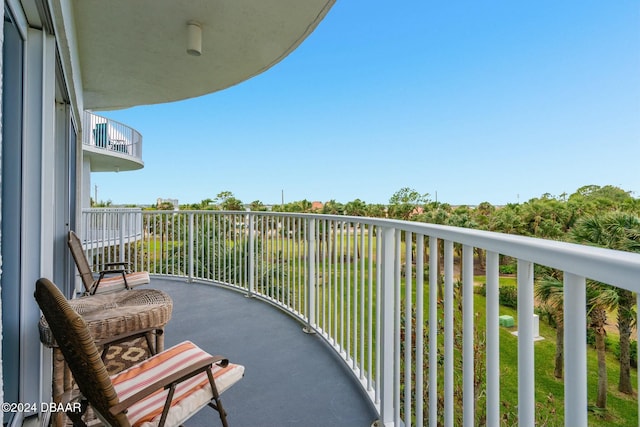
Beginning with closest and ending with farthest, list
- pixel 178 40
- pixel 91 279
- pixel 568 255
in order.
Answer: pixel 568 255
pixel 91 279
pixel 178 40

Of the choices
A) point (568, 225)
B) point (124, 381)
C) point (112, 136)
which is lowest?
point (124, 381)

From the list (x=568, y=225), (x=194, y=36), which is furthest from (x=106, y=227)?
(x=568, y=225)

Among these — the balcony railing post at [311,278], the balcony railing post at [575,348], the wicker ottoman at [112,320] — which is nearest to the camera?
the balcony railing post at [575,348]

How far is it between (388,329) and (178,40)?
3488mm

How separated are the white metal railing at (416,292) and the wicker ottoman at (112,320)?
1311 mm

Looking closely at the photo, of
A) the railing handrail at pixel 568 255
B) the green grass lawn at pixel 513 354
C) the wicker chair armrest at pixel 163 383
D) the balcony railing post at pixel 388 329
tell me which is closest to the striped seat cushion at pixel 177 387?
the wicker chair armrest at pixel 163 383

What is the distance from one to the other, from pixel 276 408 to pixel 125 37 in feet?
12.1

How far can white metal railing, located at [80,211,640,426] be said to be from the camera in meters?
0.70

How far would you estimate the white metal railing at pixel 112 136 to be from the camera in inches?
473

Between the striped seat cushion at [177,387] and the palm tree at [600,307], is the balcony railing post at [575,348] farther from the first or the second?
the striped seat cushion at [177,387]

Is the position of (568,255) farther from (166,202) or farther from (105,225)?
(166,202)

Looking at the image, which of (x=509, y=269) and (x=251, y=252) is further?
(x=251, y=252)

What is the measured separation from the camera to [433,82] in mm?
37250

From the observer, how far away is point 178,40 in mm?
3455
